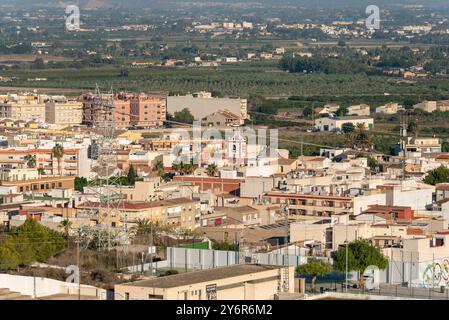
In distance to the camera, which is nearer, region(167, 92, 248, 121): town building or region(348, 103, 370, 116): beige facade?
region(167, 92, 248, 121): town building

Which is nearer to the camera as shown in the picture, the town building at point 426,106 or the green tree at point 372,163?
the green tree at point 372,163

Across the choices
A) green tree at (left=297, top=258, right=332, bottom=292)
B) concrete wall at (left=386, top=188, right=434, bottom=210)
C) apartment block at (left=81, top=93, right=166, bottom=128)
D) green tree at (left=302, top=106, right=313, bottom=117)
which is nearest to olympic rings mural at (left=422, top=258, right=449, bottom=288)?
green tree at (left=297, top=258, right=332, bottom=292)

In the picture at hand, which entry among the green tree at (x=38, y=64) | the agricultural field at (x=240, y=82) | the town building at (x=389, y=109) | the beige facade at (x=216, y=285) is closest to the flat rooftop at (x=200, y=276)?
the beige facade at (x=216, y=285)

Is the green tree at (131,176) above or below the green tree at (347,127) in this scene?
above

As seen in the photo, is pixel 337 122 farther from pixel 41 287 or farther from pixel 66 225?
pixel 41 287

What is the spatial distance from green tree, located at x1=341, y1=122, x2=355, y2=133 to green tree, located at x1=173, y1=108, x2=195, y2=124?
16.6 ft

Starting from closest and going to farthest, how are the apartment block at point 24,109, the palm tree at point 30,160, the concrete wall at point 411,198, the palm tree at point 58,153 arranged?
the concrete wall at point 411,198, the palm tree at point 30,160, the palm tree at point 58,153, the apartment block at point 24,109

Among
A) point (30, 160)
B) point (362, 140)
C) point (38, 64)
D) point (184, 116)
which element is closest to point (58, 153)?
point (30, 160)

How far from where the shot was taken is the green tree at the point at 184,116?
4497cm

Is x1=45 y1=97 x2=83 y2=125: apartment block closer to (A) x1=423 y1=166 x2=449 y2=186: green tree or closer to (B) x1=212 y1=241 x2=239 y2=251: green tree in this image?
(A) x1=423 y1=166 x2=449 y2=186: green tree

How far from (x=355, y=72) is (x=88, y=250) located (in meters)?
55.5

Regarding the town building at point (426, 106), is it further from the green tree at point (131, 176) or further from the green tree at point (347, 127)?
the green tree at point (131, 176)

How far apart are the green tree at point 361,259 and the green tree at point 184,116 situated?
2973 cm

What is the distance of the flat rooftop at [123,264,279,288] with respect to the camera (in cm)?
1136
